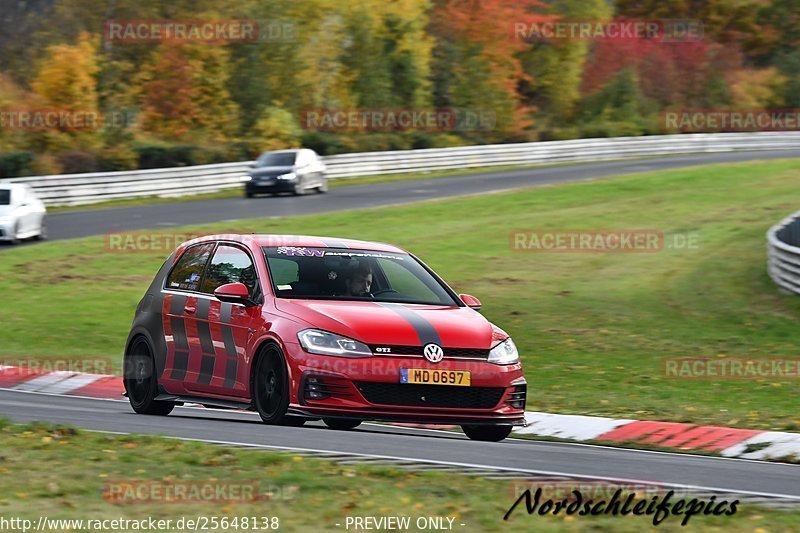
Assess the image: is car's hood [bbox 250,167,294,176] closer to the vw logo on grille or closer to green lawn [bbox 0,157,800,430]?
green lawn [bbox 0,157,800,430]

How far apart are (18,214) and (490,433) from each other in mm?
21595

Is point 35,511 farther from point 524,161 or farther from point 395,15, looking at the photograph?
point 395,15

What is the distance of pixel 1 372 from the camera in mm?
16047

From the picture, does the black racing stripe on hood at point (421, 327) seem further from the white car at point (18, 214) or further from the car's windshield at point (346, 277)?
the white car at point (18, 214)

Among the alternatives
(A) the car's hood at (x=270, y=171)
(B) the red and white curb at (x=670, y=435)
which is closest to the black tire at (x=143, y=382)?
(B) the red and white curb at (x=670, y=435)

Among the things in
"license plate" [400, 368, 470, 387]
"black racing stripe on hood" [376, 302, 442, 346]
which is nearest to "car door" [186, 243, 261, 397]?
"black racing stripe on hood" [376, 302, 442, 346]

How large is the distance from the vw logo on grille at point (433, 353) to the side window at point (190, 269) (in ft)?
8.20

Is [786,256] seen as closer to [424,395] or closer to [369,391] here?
[424,395]

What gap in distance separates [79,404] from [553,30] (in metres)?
62.2

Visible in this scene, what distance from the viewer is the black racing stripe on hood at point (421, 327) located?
9.70 meters

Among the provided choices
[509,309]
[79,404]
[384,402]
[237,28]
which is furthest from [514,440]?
[237,28]

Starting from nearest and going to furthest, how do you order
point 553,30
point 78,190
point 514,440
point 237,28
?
point 514,440 → point 78,190 → point 237,28 → point 553,30

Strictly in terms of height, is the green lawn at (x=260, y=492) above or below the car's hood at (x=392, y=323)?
below

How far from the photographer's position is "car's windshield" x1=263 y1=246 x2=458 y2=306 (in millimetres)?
10414
